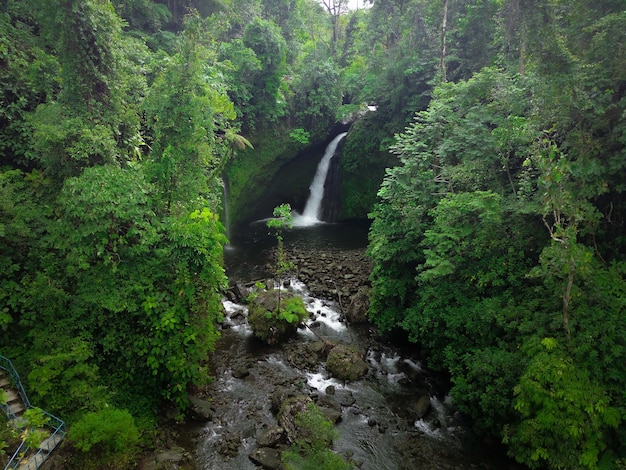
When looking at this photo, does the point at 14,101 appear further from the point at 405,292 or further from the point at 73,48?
the point at 405,292

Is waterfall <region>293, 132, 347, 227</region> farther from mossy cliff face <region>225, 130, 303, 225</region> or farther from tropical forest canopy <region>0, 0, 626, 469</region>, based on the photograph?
tropical forest canopy <region>0, 0, 626, 469</region>

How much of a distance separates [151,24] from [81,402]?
897 inches

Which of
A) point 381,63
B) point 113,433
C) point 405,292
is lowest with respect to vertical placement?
point 113,433

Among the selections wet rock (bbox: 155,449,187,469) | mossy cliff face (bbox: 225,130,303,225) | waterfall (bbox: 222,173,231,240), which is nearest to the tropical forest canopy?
wet rock (bbox: 155,449,187,469)

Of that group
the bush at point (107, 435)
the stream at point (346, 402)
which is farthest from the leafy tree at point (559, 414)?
the bush at point (107, 435)

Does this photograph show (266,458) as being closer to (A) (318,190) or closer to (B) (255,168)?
(B) (255,168)

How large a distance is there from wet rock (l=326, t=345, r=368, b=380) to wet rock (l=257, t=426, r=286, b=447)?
2978 millimetres

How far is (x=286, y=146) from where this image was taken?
26109mm

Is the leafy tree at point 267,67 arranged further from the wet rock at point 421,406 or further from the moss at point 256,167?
the wet rock at point 421,406

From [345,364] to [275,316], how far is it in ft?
10.3

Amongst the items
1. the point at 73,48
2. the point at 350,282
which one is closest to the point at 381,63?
the point at 350,282

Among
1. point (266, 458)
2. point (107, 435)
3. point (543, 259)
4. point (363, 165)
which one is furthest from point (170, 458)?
point (363, 165)

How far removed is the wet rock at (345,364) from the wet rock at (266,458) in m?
3.44

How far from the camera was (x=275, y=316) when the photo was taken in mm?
13070
